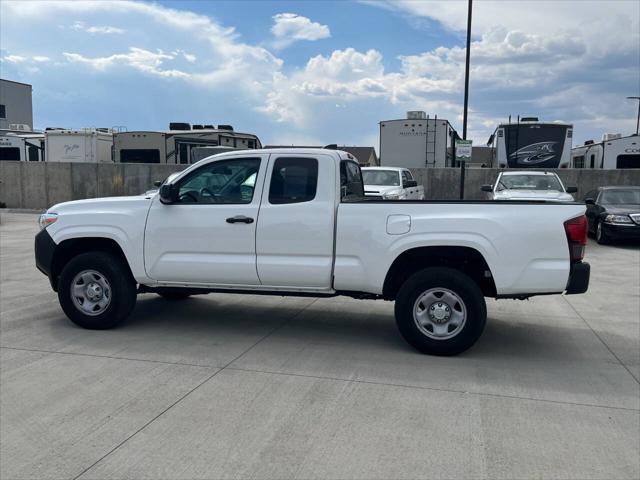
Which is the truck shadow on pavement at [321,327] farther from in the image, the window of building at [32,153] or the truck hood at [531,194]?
the window of building at [32,153]

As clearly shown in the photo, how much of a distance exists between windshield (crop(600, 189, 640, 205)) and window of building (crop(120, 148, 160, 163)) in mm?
15443

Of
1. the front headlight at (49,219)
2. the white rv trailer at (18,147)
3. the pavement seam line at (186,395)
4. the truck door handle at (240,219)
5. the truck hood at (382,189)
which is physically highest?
the white rv trailer at (18,147)

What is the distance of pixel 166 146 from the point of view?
2273cm

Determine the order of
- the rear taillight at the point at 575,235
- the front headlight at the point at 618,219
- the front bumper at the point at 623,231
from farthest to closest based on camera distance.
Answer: the front headlight at the point at 618,219 < the front bumper at the point at 623,231 < the rear taillight at the point at 575,235

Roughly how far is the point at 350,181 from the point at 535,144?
15.4 m

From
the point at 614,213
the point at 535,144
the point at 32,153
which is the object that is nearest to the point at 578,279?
the point at 614,213

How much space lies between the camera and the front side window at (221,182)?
20.4ft

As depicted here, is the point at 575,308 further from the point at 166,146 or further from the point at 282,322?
the point at 166,146

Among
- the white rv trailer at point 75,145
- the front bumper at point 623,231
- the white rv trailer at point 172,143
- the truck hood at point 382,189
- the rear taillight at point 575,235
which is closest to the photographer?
the rear taillight at point 575,235

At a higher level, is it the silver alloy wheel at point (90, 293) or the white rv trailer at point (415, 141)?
the white rv trailer at point (415, 141)

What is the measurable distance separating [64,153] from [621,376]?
22596mm

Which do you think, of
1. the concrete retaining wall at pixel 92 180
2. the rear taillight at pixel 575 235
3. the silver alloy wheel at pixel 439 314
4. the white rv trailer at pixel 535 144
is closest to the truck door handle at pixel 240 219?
the silver alloy wheel at pixel 439 314

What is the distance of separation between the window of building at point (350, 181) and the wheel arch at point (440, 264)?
0.89m

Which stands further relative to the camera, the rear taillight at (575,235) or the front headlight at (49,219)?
the front headlight at (49,219)
